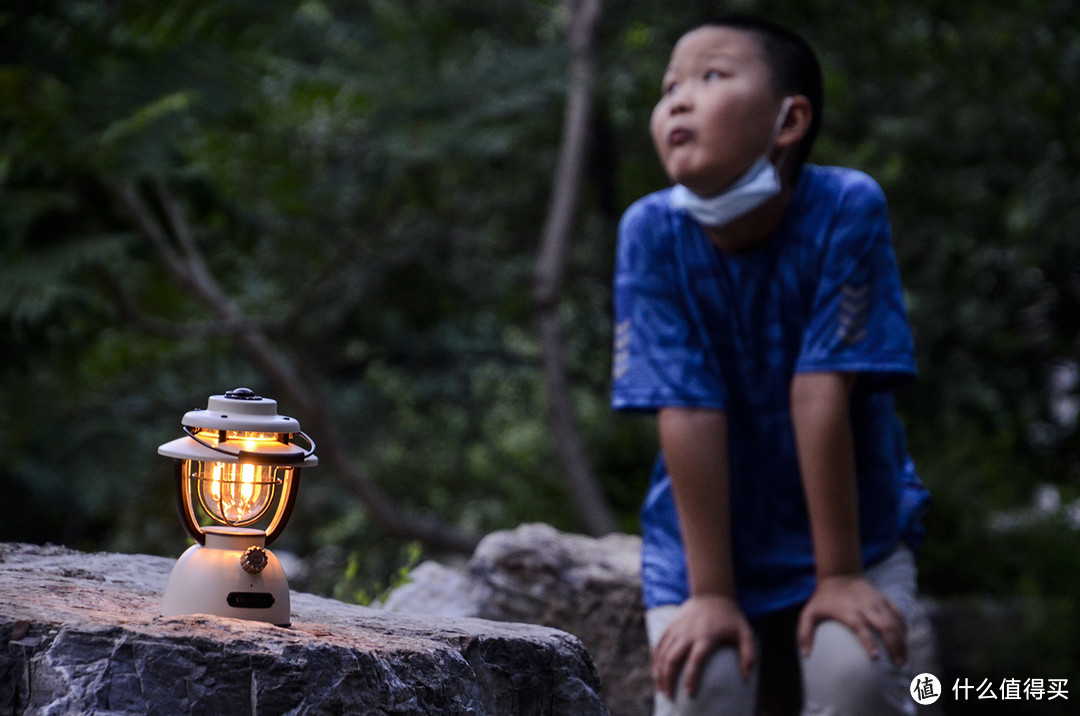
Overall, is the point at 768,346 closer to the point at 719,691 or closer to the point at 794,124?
the point at 794,124

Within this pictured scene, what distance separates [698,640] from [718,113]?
104 centimetres

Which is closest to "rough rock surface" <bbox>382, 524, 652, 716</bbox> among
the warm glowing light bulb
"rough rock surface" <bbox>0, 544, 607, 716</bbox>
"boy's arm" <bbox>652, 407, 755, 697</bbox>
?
"boy's arm" <bbox>652, 407, 755, 697</bbox>

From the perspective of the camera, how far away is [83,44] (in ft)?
12.3

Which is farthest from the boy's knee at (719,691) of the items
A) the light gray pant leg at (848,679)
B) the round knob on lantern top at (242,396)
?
the round knob on lantern top at (242,396)

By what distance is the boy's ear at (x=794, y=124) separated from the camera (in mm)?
2213

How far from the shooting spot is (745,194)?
2.16m

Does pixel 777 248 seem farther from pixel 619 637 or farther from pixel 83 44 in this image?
pixel 83 44

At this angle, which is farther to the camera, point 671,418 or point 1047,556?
point 1047,556

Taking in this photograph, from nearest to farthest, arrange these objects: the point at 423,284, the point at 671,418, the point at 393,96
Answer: the point at 671,418 < the point at 393,96 < the point at 423,284

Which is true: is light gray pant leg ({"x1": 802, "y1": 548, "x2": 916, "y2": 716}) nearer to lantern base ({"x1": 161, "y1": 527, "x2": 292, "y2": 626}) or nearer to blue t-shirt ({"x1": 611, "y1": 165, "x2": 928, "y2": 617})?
blue t-shirt ({"x1": 611, "y1": 165, "x2": 928, "y2": 617})

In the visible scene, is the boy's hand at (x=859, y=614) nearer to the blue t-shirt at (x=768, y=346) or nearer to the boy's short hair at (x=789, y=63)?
Result: the blue t-shirt at (x=768, y=346)

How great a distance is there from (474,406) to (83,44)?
351 centimetres

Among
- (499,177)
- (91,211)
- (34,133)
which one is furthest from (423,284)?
(34,133)

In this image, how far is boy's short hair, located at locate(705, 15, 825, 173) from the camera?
2221mm
